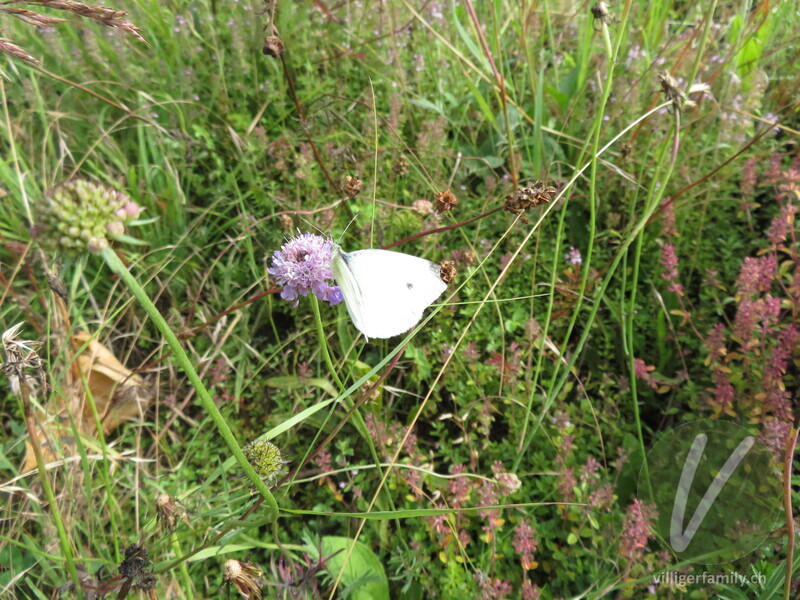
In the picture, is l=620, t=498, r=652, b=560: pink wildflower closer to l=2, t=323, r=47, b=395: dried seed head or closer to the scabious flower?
the scabious flower

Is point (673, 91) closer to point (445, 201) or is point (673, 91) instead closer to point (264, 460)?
point (445, 201)

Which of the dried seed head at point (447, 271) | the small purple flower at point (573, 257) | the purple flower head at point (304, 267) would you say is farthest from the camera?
the small purple flower at point (573, 257)

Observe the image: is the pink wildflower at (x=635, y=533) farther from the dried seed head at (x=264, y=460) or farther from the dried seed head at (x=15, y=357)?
the dried seed head at (x=15, y=357)

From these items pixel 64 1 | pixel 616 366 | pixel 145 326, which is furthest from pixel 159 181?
pixel 616 366

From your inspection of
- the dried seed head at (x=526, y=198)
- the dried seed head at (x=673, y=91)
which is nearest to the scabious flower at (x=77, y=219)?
the dried seed head at (x=526, y=198)

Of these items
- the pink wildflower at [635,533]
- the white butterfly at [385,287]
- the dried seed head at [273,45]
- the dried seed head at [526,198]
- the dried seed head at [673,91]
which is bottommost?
the pink wildflower at [635,533]

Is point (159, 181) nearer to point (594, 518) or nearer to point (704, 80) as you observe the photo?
point (594, 518)

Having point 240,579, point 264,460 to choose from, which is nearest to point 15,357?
point 264,460
